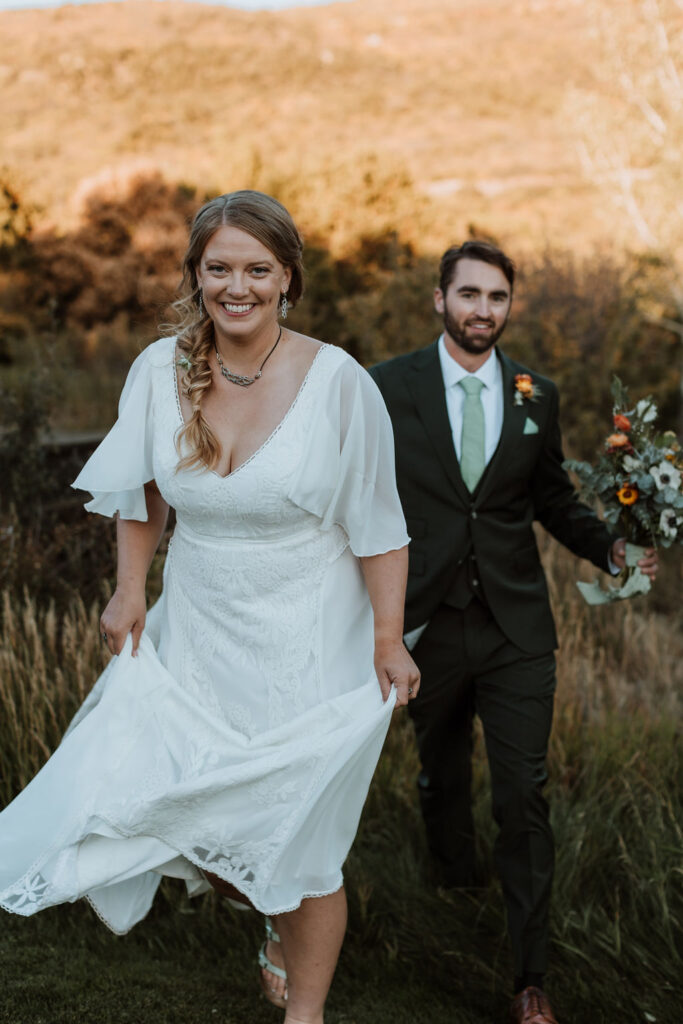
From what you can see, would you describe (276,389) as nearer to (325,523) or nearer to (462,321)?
(325,523)

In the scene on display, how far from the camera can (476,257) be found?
3627 mm

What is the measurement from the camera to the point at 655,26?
13.2 metres

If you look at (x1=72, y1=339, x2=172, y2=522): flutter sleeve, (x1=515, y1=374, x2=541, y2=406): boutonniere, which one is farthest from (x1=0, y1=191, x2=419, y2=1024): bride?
(x1=515, y1=374, x2=541, y2=406): boutonniere

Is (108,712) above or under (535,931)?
above

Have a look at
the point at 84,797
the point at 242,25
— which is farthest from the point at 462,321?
the point at 242,25

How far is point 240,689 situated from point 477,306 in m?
1.65

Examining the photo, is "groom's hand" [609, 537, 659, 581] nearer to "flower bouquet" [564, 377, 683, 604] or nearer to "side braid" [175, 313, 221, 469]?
"flower bouquet" [564, 377, 683, 604]

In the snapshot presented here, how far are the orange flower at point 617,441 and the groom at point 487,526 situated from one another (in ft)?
0.98

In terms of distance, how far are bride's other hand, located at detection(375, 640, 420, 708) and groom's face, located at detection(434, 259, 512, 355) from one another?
131 cm

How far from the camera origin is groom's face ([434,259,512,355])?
3.56 metres

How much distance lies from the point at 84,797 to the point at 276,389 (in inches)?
47.3

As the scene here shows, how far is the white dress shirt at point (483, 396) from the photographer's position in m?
3.56

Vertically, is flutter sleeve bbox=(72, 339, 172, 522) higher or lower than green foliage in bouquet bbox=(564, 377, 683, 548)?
higher

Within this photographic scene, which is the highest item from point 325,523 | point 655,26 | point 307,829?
point 655,26
